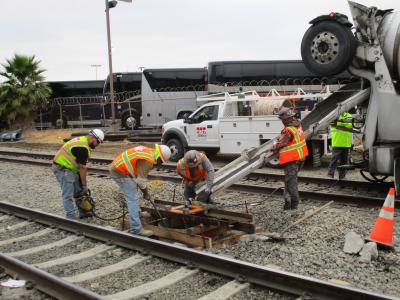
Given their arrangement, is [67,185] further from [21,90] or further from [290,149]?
[21,90]

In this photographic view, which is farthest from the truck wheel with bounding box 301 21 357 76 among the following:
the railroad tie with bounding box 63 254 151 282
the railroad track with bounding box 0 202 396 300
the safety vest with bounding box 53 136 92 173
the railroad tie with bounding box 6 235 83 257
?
the railroad tie with bounding box 6 235 83 257

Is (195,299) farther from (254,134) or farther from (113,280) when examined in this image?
(254,134)

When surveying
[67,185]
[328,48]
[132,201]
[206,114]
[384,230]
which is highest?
[328,48]

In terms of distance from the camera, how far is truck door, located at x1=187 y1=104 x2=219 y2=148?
15612 mm

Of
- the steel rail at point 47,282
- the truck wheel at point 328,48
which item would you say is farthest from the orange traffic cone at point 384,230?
the steel rail at point 47,282

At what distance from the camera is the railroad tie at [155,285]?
489 cm

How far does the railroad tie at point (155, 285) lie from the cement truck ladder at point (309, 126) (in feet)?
9.42

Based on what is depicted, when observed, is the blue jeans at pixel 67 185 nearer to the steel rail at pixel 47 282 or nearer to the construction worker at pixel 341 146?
the steel rail at pixel 47 282

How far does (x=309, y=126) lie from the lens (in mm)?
9188

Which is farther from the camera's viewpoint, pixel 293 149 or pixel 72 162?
pixel 293 149

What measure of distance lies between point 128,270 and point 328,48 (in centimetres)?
548

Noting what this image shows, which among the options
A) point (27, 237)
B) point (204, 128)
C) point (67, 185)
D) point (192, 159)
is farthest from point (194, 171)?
point (204, 128)

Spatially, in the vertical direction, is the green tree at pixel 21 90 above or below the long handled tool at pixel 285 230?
above

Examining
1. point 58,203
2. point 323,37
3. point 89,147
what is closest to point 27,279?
point 89,147
